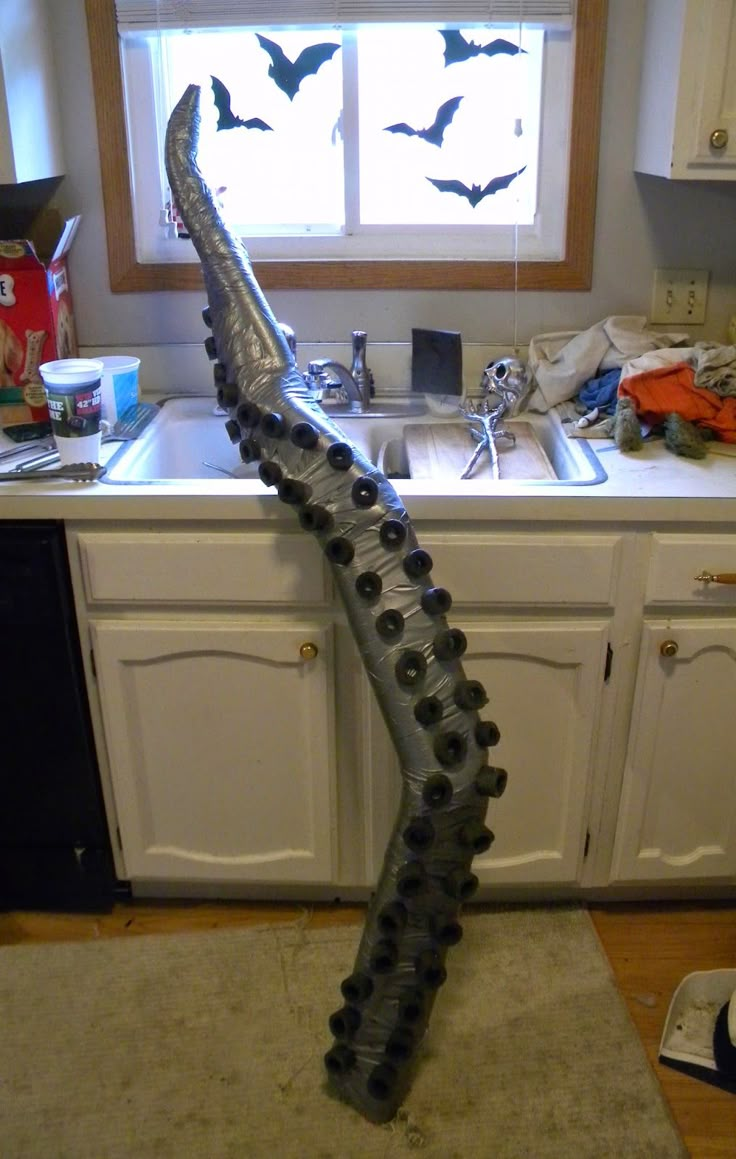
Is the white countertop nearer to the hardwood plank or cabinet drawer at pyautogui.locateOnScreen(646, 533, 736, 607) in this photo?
cabinet drawer at pyautogui.locateOnScreen(646, 533, 736, 607)

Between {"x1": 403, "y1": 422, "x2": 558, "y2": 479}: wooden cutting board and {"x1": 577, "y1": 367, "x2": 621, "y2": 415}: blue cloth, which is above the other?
{"x1": 577, "y1": 367, "x2": 621, "y2": 415}: blue cloth

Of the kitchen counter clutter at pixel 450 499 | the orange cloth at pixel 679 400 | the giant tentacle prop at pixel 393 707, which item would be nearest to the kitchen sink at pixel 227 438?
the orange cloth at pixel 679 400

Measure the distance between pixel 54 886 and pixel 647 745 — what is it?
3.56 ft

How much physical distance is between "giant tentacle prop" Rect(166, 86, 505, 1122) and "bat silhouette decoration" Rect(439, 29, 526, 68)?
2.57ft

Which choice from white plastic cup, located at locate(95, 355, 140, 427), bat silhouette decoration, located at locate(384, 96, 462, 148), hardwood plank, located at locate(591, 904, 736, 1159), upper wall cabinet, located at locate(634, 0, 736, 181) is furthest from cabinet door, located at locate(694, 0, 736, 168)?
hardwood plank, located at locate(591, 904, 736, 1159)

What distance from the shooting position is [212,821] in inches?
70.9

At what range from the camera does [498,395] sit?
196cm

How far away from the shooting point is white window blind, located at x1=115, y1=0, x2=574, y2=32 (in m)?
1.84

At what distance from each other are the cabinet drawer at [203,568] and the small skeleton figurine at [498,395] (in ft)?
1.57

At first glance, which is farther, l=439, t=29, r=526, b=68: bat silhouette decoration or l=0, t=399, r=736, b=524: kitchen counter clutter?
l=439, t=29, r=526, b=68: bat silhouette decoration

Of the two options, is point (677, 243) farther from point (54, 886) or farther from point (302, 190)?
point (54, 886)

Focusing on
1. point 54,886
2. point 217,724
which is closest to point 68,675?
point 217,724

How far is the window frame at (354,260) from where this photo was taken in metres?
1.88

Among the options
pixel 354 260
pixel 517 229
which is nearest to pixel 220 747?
pixel 354 260
